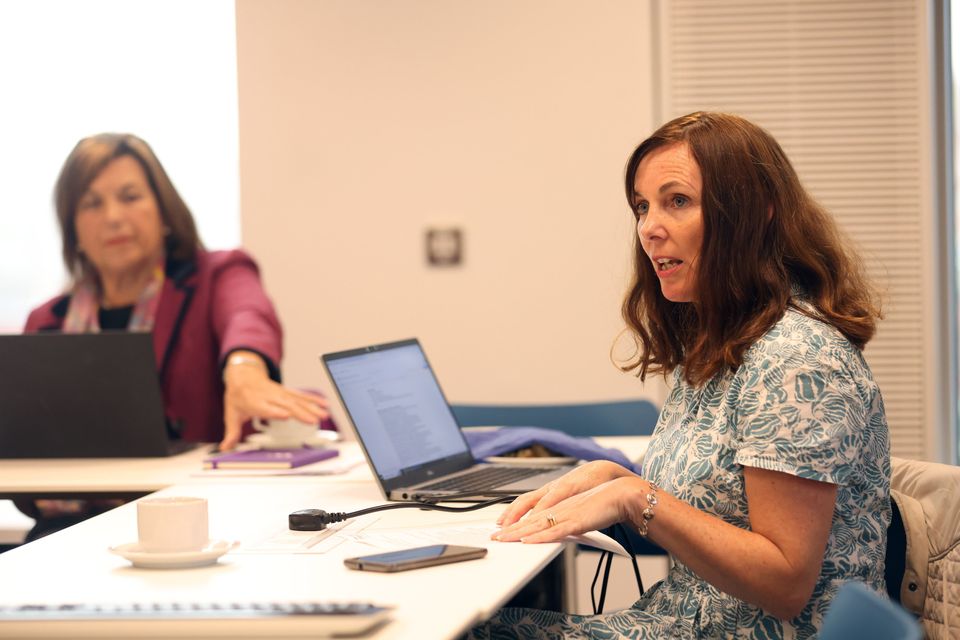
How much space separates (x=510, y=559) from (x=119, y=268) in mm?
2053

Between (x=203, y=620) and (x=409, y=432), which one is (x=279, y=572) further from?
(x=409, y=432)

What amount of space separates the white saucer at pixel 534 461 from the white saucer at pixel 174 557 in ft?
3.13

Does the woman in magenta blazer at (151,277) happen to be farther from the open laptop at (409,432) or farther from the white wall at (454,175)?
the white wall at (454,175)

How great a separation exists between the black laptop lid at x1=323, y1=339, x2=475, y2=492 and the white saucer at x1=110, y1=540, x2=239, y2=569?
0.50 meters

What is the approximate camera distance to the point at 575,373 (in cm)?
457

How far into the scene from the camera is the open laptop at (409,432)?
2105 millimetres

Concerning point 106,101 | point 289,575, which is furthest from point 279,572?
point 106,101

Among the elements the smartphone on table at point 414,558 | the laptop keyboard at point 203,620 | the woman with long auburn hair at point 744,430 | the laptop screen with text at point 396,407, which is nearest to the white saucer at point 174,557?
the smartphone on table at point 414,558

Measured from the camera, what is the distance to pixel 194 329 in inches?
126

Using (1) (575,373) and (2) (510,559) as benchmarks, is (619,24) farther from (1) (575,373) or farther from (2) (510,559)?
(2) (510,559)

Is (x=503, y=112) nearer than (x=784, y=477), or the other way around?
(x=784, y=477)

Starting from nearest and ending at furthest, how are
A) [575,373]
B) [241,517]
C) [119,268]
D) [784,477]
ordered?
[784,477] < [241,517] < [119,268] < [575,373]

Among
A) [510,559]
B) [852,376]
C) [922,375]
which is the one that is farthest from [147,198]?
[922,375]

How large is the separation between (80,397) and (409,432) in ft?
3.03
